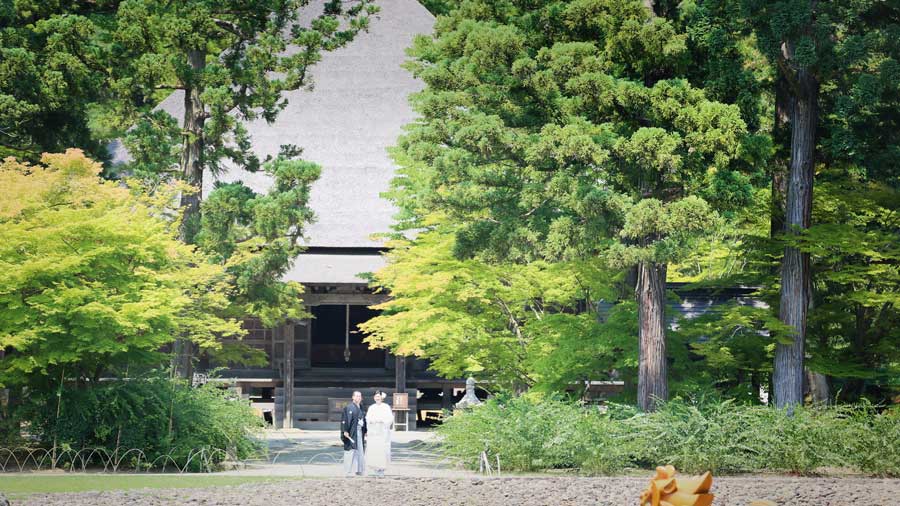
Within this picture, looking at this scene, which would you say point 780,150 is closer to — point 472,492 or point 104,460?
point 472,492

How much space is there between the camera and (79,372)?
19672 mm

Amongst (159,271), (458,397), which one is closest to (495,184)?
(159,271)

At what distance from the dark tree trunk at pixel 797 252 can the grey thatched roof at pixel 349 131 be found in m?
14.3

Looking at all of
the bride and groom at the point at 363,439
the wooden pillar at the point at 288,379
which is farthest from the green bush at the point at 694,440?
the wooden pillar at the point at 288,379

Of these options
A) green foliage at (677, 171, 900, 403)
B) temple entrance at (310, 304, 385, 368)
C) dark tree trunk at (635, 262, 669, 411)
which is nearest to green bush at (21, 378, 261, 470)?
dark tree trunk at (635, 262, 669, 411)

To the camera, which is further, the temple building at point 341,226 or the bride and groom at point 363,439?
the temple building at point 341,226

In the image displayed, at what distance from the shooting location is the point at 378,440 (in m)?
17.2

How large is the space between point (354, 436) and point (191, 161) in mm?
9186

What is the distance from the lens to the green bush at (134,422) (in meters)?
18.4

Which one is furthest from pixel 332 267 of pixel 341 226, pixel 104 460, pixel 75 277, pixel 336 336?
pixel 104 460

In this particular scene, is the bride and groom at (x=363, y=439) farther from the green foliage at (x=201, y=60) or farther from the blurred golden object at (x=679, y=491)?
the blurred golden object at (x=679, y=491)

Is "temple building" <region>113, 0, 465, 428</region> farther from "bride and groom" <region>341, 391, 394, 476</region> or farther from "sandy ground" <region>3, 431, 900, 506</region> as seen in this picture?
"sandy ground" <region>3, 431, 900, 506</region>

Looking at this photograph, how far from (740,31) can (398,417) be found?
14.8 m

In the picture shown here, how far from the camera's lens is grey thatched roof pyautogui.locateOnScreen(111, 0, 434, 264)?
3372 cm
